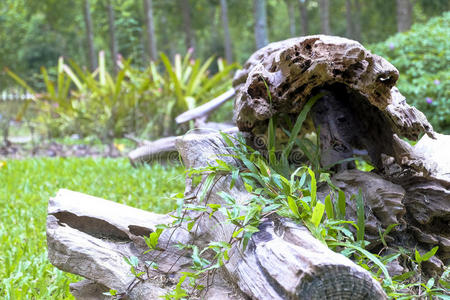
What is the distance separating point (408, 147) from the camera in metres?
2.04

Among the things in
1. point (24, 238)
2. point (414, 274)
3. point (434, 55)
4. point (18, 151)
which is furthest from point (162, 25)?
point (414, 274)

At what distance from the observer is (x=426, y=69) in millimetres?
5961

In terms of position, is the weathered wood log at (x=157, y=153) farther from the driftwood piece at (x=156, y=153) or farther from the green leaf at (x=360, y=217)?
the green leaf at (x=360, y=217)

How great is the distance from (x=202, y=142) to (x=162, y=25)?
22.6 meters

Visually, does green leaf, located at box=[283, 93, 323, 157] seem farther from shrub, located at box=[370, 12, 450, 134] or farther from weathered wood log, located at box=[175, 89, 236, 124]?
shrub, located at box=[370, 12, 450, 134]

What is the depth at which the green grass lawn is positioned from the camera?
2283 mm

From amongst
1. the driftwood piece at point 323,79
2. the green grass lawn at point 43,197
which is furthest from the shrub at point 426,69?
the driftwood piece at point 323,79

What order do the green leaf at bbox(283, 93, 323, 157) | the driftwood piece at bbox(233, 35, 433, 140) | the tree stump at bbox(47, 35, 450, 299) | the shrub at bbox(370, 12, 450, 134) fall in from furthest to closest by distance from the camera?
1. the shrub at bbox(370, 12, 450, 134)
2. the green leaf at bbox(283, 93, 323, 157)
3. the driftwood piece at bbox(233, 35, 433, 140)
4. the tree stump at bbox(47, 35, 450, 299)

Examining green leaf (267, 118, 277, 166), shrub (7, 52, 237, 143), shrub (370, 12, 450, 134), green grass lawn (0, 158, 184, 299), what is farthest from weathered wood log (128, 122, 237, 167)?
green leaf (267, 118, 277, 166)

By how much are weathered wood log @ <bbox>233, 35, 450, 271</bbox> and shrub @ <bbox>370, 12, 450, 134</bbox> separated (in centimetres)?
324

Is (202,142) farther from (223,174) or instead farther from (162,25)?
(162,25)

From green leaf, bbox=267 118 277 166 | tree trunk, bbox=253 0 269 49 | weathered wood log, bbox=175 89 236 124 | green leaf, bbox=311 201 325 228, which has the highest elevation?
tree trunk, bbox=253 0 269 49

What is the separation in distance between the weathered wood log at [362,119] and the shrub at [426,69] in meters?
3.24

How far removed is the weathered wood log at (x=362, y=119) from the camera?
1742 millimetres
